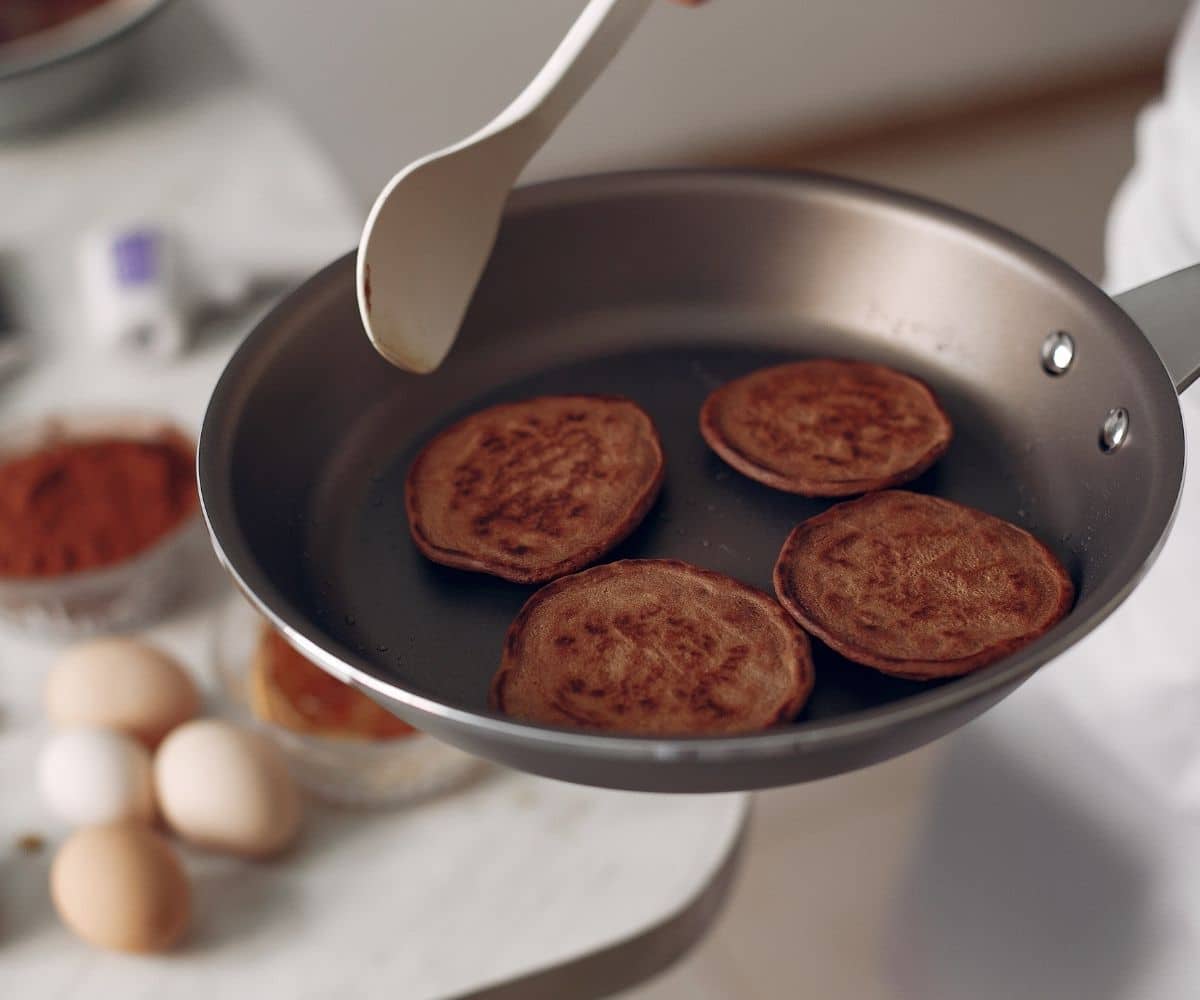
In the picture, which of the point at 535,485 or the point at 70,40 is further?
the point at 70,40

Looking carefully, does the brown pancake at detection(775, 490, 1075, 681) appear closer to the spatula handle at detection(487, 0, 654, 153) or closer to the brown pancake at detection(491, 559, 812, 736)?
the brown pancake at detection(491, 559, 812, 736)

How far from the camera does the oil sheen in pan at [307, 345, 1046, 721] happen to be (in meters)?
0.57

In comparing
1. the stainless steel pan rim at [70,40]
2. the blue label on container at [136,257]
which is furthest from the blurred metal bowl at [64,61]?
the blue label on container at [136,257]

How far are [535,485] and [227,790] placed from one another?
1.06 ft

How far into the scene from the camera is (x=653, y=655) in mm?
560

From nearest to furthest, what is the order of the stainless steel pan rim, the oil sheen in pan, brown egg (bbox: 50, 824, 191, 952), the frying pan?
the frying pan → the oil sheen in pan → brown egg (bbox: 50, 824, 191, 952) → the stainless steel pan rim

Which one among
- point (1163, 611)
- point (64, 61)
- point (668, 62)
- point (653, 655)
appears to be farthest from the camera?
point (668, 62)

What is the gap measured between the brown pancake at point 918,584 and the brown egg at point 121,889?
1.43 ft

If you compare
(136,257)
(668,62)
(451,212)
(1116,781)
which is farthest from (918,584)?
(668,62)

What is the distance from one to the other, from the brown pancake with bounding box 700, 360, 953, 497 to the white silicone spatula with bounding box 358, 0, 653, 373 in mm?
152

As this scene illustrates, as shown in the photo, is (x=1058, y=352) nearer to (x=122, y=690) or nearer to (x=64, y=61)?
(x=122, y=690)

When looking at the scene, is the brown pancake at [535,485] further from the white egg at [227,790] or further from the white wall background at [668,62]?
the white wall background at [668,62]

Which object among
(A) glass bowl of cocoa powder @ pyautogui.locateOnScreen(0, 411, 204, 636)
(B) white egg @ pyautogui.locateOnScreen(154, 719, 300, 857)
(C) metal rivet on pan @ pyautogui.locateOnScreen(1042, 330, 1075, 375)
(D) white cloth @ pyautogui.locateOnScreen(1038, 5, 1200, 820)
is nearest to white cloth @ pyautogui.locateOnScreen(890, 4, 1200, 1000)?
(D) white cloth @ pyautogui.locateOnScreen(1038, 5, 1200, 820)

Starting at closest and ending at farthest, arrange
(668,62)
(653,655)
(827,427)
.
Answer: (653,655) → (827,427) → (668,62)
